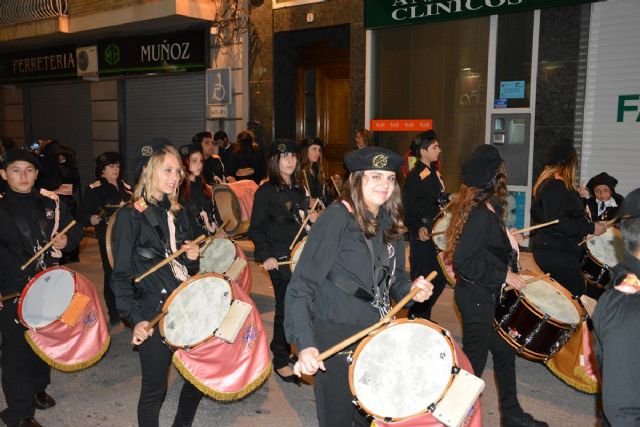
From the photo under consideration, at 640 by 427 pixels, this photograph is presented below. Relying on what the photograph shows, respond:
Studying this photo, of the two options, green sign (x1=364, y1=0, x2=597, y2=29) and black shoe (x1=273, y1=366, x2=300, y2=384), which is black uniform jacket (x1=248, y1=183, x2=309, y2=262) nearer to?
black shoe (x1=273, y1=366, x2=300, y2=384)

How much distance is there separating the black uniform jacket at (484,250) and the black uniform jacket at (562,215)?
4.20ft

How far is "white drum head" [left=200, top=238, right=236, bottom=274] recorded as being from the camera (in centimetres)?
600

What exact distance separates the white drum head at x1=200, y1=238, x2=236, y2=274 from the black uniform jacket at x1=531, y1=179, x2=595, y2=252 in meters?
2.99

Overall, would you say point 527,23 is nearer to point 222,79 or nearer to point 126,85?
point 222,79

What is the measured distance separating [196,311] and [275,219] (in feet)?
6.01

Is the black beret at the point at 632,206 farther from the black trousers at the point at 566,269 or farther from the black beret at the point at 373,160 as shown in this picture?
the black trousers at the point at 566,269

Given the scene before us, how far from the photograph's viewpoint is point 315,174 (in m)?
6.27

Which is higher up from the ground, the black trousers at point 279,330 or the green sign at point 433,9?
the green sign at point 433,9

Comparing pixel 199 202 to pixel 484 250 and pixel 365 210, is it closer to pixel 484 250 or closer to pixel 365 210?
pixel 484 250

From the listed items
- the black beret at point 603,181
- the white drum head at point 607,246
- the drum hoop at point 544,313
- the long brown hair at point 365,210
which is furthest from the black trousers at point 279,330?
the black beret at point 603,181

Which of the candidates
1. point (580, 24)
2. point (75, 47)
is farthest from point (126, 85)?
point (580, 24)

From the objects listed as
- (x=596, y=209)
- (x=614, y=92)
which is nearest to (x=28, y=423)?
(x=596, y=209)

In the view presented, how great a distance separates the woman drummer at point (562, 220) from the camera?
500 cm

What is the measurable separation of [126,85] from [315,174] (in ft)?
39.4
